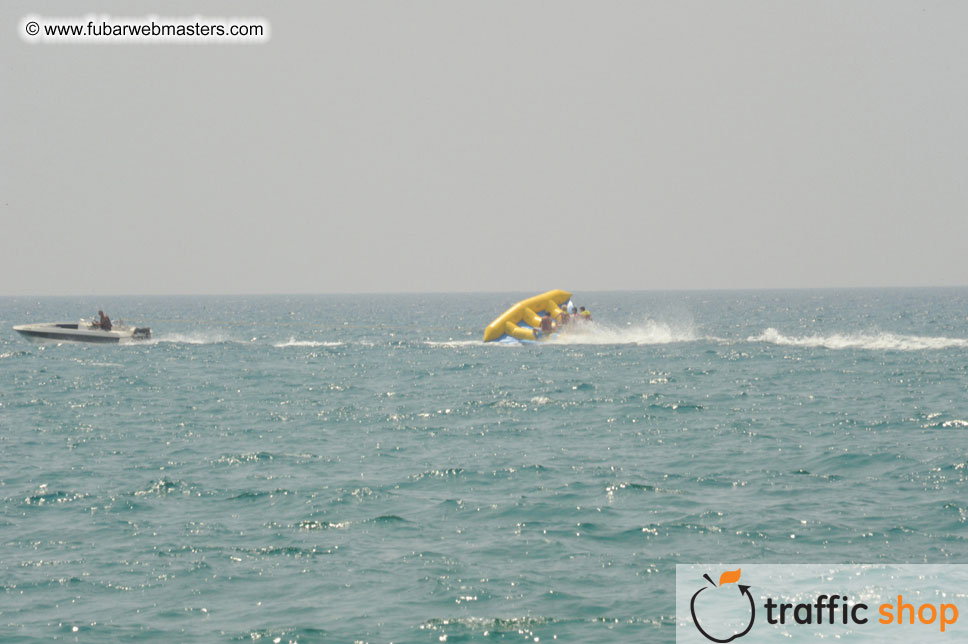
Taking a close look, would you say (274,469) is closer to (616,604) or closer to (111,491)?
(111,491)

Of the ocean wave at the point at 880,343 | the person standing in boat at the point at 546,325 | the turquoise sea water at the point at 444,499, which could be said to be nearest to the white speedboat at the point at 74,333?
the turquoise sea water at the point at 444,499

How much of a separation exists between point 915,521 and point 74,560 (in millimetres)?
12865

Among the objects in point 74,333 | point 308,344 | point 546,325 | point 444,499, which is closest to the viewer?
point 444,499

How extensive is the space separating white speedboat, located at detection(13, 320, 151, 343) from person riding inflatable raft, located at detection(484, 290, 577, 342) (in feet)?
71.8

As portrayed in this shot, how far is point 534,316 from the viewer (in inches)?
1891

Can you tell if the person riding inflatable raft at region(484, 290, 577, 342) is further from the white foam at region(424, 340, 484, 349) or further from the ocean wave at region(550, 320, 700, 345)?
the white foam at region(424, 340, 484, 349)

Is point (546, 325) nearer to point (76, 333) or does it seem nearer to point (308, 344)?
point (308, 344)

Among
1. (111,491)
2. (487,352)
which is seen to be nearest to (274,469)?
(111,491)

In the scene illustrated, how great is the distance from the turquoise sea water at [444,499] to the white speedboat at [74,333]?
54.6 feet

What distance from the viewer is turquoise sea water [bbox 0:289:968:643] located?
11172 mm

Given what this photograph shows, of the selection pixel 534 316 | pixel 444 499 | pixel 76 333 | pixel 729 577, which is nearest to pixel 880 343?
pixel 534 316

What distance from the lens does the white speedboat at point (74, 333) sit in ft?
164

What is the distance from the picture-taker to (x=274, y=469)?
751 inches

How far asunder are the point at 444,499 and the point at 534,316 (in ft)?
106
